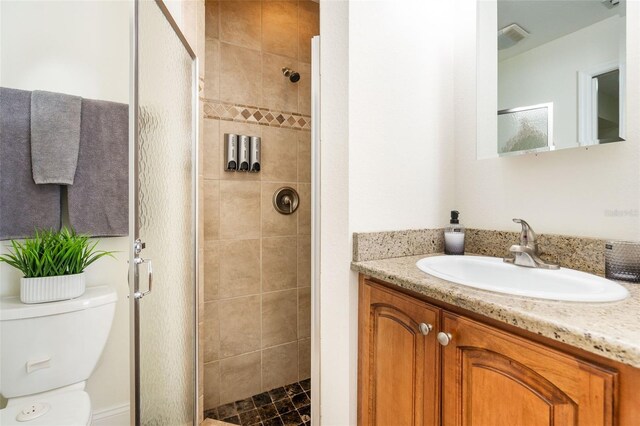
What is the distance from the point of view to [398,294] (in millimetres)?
879

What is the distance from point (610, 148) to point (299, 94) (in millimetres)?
1609

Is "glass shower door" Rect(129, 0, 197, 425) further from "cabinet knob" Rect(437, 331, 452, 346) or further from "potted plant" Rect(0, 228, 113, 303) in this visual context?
"cabinet knob" Rect(437, 331, 452, 346)

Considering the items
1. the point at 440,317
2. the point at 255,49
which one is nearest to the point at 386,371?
the point at 440,317

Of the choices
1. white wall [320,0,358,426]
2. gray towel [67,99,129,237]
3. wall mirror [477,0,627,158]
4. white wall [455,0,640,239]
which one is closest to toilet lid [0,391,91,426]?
gray towel [67,99,129,237]

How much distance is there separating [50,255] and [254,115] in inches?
47.6

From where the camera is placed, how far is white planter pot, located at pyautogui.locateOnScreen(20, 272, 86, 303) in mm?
1117

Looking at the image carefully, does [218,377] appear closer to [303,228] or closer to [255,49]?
[303,228]

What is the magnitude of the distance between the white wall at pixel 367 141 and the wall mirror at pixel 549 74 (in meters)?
0.20

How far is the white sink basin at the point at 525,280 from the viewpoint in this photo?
2.01ft

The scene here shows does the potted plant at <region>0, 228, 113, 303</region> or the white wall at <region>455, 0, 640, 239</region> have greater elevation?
the white wall at <region>455, 0, 640, 239</region>

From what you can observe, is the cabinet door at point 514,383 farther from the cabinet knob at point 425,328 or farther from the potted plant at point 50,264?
the potted plant at point 50,264

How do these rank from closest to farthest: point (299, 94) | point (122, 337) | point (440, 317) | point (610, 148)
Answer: point (440, 317), point (610, 148), point (122, 337), point (299, 94)

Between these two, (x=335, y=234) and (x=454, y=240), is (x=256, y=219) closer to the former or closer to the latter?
(x=335, y=234)

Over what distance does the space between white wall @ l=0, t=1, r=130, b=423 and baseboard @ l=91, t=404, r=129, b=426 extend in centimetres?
2
